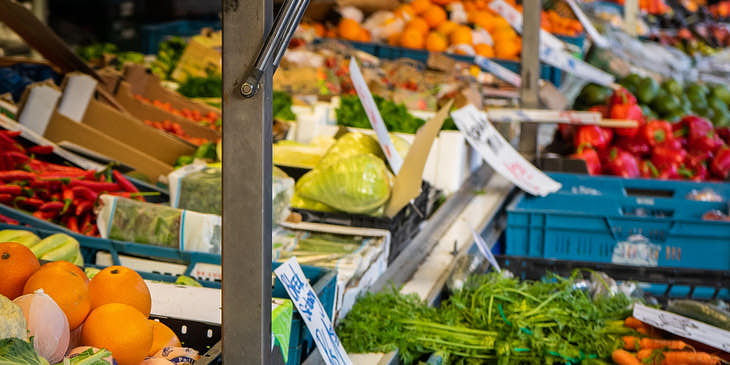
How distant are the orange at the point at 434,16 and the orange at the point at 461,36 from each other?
0.89 ft

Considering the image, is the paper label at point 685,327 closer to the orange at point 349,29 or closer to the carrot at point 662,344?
the carrot at point 662,344

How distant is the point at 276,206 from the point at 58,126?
120cm

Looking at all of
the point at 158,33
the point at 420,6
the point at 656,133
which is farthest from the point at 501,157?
the point at 158,33

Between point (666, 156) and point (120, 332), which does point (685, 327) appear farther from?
point (666, 156)

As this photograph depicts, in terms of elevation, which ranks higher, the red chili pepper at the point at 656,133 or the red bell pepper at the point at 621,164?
the red chili pepper at the point at 656,133

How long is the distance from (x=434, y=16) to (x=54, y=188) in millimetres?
4538

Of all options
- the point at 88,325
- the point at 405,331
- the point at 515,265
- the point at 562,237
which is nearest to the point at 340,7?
the point at 562,237

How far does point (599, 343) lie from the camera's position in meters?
2.10

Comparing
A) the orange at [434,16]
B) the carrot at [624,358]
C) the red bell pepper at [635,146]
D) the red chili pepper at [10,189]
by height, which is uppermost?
the orange at [434,16]

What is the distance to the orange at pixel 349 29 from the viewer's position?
21.0ft

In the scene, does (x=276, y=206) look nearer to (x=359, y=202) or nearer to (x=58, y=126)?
(x=359, y=202)

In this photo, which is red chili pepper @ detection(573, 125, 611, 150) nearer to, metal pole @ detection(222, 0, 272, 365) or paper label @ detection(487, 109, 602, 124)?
paper label @ detection(487, 109, 602, 124)

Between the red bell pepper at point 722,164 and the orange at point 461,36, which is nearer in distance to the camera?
the red bell pepper at point 722,164

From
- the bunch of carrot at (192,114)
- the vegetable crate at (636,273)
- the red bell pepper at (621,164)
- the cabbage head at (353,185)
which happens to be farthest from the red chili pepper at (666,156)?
the bunch of carrot at (192,114)
